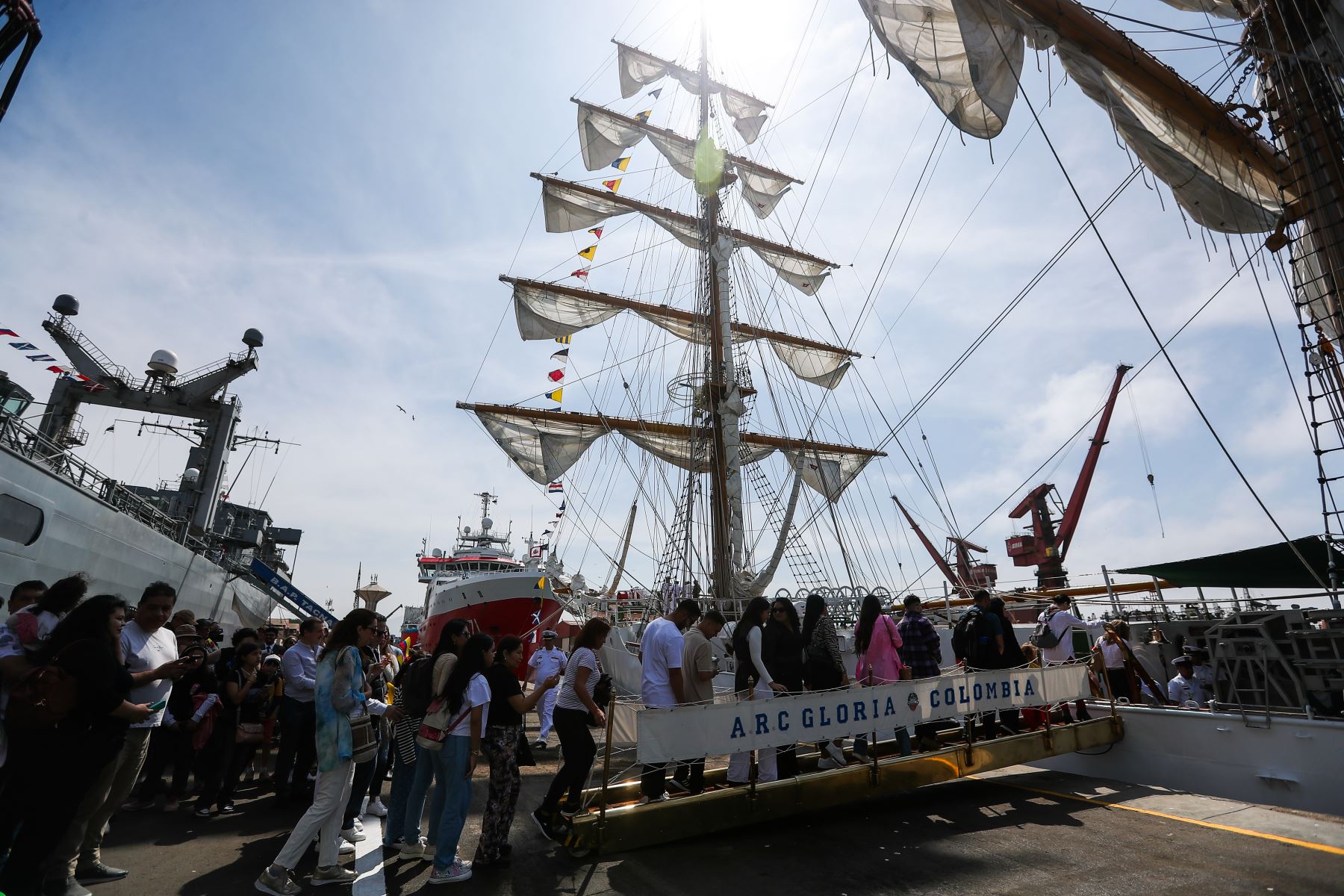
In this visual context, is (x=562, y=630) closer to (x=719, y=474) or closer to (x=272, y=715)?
(x=719, y=474)

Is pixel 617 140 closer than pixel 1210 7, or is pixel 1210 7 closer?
pixel 1210 7

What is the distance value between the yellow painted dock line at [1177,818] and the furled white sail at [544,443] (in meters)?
19.7

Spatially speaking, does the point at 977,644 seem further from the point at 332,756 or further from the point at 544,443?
the point at 544,443

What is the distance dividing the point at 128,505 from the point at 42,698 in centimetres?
1403

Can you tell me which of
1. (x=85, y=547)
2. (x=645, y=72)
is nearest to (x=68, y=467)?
(x=85, y=547)

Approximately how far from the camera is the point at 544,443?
24.6 m

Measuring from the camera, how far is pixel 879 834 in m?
4.48

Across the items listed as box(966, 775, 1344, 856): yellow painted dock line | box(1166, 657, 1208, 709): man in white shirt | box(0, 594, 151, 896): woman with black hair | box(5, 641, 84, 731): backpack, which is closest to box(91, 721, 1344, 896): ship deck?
box(966, 775, 1344, 856): yellow painted dock line

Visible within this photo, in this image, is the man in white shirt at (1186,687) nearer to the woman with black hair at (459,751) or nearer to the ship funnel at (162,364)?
the woman with black hair at (459,751)

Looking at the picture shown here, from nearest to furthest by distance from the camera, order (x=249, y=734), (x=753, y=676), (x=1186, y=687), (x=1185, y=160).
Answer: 1. (x=753, y=676)
2. (x=249, y=734)
3. (x=1186, y=687)
4. (x=1185, y=160)

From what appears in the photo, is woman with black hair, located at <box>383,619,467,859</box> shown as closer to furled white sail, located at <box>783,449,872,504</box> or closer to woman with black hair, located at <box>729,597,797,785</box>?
woman with black hair, located at <box>729,597,797,785</box>

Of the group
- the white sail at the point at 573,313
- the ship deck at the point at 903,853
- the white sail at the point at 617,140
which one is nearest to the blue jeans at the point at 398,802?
the ship deck at the point at 903,853

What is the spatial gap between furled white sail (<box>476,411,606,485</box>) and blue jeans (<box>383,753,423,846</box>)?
19784mm

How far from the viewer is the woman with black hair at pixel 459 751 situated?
12.5 feet
